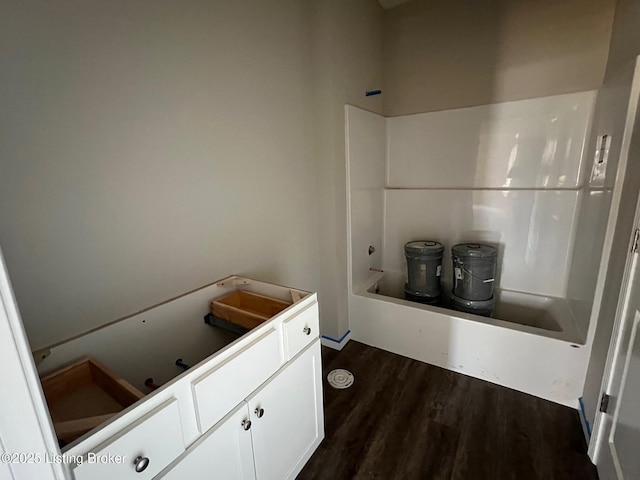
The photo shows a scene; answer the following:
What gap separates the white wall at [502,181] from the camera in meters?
2.20

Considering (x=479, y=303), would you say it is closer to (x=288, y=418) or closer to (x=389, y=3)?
(x=288, y=418)

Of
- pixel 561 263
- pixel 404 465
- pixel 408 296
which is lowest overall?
pixel 404 465

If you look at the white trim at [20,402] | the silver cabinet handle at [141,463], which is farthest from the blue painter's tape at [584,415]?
the white trim at [20,402]

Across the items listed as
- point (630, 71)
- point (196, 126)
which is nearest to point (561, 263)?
point (630, 71)

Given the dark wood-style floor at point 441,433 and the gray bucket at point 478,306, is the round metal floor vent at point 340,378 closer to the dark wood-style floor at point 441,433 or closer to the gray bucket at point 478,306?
the dark wood-style floor at point 441,433

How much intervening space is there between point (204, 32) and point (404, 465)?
2341mm

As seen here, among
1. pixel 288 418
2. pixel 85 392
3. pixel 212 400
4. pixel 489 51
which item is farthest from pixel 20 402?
pixel 489 51

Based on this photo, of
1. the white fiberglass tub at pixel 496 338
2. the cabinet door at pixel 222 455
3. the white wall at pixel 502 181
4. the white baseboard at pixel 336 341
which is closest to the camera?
the cabinet door at pixel 222 455

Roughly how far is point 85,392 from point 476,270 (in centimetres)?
238

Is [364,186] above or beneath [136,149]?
beneath

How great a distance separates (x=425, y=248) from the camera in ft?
8.27

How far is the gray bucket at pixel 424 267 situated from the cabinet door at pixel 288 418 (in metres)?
1.43

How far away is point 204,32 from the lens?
1472mm

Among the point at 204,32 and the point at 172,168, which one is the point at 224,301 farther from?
the point at 204,32
